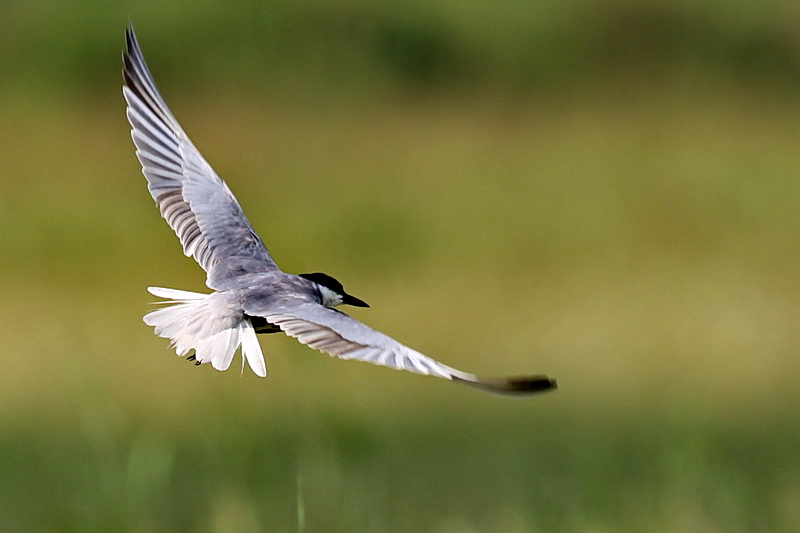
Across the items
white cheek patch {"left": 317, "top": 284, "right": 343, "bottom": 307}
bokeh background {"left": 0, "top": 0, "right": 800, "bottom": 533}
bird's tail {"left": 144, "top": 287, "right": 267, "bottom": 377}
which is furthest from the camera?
bokeh background {"left": 0, "top": 0, "right": 800, "bottom": 533}

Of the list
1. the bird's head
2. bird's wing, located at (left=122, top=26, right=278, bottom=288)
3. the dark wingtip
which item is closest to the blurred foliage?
bird's wing, located at (left=122, top=26, right=278, bottom=288)

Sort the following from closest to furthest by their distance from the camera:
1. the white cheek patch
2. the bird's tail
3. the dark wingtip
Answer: the dark wingtip
the bird's tail
the white cheek patch

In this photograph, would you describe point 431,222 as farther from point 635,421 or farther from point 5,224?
point 635,421

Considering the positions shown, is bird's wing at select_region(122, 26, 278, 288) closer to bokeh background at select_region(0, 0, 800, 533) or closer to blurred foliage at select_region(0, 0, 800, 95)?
bokeh background at select_region(0, 0, 800, 533)

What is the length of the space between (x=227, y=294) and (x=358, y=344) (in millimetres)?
495

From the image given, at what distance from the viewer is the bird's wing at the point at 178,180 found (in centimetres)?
361

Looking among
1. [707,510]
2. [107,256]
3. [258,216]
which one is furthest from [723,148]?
[707,510]

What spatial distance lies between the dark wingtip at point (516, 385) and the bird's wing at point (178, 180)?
117 centimetres

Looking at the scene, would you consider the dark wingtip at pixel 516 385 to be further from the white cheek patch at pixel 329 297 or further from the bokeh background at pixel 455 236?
the bokeh background at pixel 455 236

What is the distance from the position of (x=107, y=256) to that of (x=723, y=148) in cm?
495

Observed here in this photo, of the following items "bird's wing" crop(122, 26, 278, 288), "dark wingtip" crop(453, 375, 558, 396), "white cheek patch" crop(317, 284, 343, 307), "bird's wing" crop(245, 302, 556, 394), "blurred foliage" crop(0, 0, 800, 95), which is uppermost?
"blurred foliage" crop(0, 0, 800, 95)

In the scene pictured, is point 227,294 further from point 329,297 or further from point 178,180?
point 178,180

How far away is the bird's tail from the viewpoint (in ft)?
9.69

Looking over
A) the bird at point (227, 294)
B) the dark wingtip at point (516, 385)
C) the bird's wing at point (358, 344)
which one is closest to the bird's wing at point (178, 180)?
the bird at point (227, 294)
